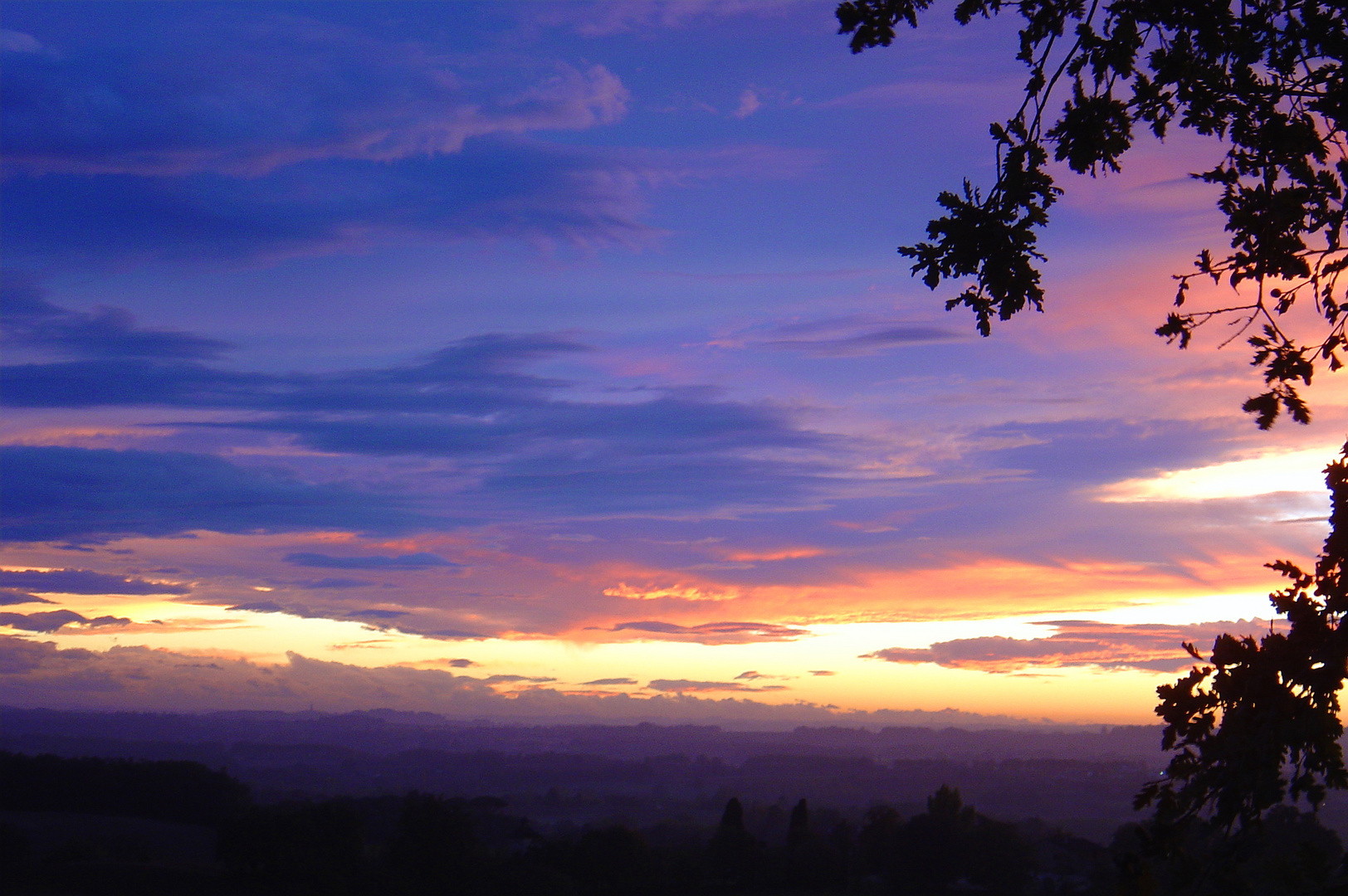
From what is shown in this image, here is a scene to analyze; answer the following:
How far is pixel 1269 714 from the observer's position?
943cm

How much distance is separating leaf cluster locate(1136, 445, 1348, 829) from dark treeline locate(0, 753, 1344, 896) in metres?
66.5

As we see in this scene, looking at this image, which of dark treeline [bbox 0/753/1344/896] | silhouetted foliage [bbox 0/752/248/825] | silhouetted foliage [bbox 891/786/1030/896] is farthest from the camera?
silhouetted foliage [bbox 0/752/248/825]

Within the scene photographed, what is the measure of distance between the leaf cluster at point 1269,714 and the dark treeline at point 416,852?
66.5 m

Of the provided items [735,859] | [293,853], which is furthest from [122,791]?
[735,859]

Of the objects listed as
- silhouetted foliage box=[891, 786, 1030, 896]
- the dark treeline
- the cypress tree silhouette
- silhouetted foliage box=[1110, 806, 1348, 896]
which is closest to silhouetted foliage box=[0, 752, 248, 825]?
the dark treeline

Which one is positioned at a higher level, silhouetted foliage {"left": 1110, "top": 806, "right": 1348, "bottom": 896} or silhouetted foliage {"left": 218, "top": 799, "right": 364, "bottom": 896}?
silhouetted foliage {"left": 1110, "top": 806, "right": 1348, "bottom": 896}

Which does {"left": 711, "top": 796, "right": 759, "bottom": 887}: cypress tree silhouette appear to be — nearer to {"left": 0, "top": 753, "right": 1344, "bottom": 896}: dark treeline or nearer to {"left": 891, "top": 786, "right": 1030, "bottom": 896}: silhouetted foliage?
{"left": 0, "top": 753, "right": 1344, "bottom": 896}: dark treeline

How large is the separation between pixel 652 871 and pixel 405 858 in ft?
67.0

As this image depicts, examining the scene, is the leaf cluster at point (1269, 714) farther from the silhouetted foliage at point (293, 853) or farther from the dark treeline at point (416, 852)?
the silhouetted foliage at point (293, 853)

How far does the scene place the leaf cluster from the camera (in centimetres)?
917

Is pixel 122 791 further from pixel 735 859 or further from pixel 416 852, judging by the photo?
pixel 735 859

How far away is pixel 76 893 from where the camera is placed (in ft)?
244

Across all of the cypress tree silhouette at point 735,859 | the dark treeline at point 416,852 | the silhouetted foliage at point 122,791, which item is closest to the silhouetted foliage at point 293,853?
→ the dark treeline at point 416,852

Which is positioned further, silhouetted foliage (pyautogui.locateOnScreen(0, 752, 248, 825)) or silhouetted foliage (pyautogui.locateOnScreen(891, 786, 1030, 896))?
silhouetted foliage (pyautogui.locateOnScreen(0, 752, 248, 825))
